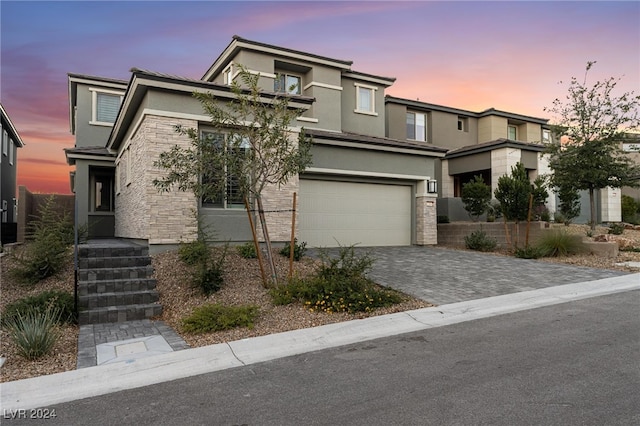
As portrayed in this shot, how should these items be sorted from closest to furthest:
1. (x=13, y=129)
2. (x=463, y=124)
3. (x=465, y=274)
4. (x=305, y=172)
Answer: (x=465, y=274)
(x=305, y=172)
(x=13, y=129)
(x=463, y=124)

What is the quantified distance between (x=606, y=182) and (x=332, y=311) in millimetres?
12190

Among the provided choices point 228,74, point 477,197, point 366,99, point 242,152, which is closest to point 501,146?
point 477,197

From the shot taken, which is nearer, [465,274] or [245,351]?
[245,351]

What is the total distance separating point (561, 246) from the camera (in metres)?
13.2

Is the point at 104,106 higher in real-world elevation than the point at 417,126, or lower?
lower

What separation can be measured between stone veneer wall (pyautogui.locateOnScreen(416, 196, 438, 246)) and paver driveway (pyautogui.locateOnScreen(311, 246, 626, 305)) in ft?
8.85

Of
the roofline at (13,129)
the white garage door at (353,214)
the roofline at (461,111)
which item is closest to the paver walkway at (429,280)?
the white garage door at (353,214)

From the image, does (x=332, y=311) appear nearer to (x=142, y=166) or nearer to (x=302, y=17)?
(x=142, y=166)

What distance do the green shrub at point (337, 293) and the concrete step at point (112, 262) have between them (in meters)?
3.20

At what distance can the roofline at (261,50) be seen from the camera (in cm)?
1642

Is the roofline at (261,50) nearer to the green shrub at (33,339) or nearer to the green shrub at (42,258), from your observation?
the green shrub at (42,258)

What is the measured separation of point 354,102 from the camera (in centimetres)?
1980

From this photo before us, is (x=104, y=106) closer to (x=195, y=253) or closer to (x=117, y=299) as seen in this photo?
(x=195, y=253)

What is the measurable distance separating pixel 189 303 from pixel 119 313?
3.96 feet
